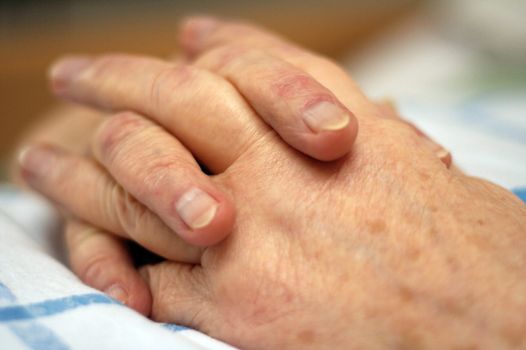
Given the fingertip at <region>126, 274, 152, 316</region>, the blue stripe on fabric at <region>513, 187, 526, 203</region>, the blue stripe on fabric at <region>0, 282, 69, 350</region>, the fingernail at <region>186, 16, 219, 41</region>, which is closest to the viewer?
the blue stripe on fabric at <region>0, 282, 69, 350</region>

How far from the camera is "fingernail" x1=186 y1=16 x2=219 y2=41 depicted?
0.78m

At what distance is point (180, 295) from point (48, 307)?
110 mm

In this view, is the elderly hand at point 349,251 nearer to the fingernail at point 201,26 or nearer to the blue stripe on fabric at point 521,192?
the blue stripe on fabric at point 521,192

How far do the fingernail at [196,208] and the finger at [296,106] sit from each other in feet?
0.29

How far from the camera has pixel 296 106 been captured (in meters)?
0.48

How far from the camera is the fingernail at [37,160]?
67 cm

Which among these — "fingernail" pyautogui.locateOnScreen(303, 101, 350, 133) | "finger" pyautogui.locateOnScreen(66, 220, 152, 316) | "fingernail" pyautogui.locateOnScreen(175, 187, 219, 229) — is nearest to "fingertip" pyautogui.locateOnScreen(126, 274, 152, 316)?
"finger" pyautogui.locateOnScreen(66, 220, 152, 316)

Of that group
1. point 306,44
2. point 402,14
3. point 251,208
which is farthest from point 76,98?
point 402,14

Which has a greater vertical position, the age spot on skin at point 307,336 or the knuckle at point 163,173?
the knuckle at point 163,173

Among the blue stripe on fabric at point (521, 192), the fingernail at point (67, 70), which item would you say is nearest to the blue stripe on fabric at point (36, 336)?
the fingernail at point (67, 70)

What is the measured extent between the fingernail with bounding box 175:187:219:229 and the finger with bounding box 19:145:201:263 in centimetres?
6

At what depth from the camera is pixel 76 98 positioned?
2.29 feet

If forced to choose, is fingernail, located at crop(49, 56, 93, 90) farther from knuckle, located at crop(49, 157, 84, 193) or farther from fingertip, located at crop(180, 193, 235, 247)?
fingertip, located at crop(180, 193, 235, 247)

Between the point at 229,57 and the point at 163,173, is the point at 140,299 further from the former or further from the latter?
the point at 229,57
